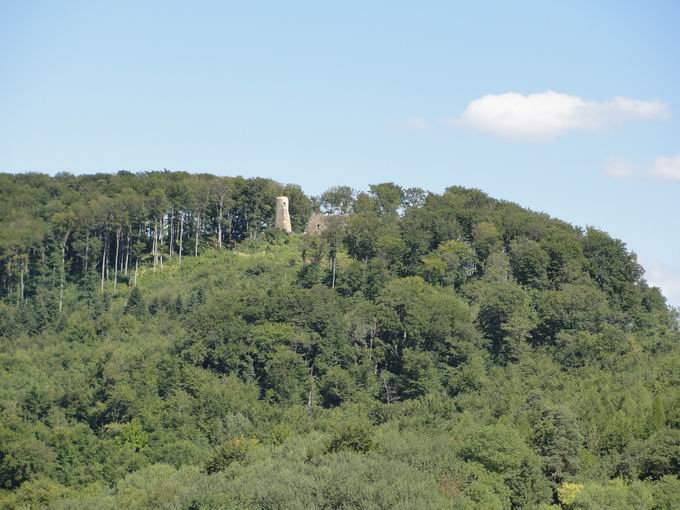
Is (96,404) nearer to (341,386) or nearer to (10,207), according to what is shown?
(341,386)

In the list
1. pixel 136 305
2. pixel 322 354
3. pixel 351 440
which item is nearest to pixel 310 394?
pixel 322 354

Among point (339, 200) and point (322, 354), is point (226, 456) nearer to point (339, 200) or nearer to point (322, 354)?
point (322, 354)

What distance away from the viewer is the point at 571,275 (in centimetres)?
8569

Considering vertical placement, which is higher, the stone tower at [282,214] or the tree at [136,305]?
the stone tower at [282,214]

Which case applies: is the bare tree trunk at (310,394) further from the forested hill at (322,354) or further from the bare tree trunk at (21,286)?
the bare tree trunk at (21,286)

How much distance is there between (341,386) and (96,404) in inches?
631

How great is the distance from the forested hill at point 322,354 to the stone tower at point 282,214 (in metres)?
0.65

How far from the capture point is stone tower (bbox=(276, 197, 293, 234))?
10100 cm

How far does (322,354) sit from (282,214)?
2647cm

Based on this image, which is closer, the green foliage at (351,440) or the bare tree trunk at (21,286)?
the green foliage at (351,440)

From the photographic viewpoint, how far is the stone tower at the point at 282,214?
101000 mm

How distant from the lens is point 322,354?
77000 millimetres

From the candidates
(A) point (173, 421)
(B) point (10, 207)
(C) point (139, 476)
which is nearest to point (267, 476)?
(C) point (139, 476)

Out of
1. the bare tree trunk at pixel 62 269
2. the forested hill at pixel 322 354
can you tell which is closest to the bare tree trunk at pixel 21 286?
the forested hill at pixel 322 354
